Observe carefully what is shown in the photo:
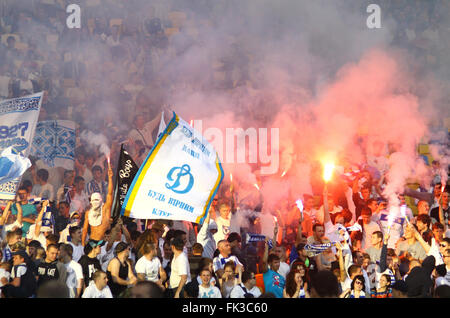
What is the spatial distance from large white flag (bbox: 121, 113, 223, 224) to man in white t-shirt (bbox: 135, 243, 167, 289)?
28 cm

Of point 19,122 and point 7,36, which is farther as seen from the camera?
point 7,36

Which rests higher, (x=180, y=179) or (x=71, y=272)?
(x=180, y=179)

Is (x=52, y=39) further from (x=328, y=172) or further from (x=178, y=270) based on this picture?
(x=178, y=270)

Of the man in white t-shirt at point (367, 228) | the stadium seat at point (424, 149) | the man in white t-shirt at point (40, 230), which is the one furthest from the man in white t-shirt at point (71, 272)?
the stadium seat at point (424, 149)

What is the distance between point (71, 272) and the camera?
5836 millimetres

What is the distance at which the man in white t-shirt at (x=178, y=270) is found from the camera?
5.94m

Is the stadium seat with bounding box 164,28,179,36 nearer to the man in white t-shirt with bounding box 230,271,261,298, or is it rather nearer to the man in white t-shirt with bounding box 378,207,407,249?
the man in white t-shirt with bounding box 378,207,407,249

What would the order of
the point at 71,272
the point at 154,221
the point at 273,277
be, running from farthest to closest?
the point at 154,221, the point at 273,277, the point at 71,272

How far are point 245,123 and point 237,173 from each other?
118 centimetres

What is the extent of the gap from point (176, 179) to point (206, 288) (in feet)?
3.37

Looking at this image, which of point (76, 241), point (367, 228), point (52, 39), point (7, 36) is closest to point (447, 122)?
point (367, 228)

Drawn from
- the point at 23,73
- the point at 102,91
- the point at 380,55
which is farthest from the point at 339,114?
the point at 23,73

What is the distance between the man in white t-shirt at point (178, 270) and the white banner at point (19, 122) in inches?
97.4
